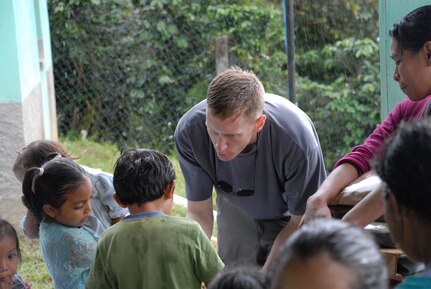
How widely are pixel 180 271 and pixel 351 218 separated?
0.68 meters

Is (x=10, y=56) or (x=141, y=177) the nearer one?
(x=141, y=177)

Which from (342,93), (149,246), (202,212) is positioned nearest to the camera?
(149,246)

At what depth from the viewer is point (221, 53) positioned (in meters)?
9.30

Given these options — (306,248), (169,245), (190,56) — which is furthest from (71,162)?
(190,56)

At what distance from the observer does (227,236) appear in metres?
4.29

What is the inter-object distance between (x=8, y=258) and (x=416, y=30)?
194 centimetres

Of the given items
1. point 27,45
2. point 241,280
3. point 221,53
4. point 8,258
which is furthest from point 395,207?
point 221,53

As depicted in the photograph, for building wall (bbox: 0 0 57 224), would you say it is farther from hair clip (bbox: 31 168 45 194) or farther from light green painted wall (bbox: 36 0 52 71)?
hair clip (bbox: 31 168 45 194)

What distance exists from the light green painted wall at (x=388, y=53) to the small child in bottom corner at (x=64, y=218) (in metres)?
1.94

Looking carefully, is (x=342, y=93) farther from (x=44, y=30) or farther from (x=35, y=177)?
(x=35, y=177)

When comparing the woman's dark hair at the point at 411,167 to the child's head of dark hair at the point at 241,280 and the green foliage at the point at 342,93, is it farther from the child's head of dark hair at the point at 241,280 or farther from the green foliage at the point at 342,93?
the green foliage at the point at 342,93

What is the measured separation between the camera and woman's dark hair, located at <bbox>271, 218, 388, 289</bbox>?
178cm

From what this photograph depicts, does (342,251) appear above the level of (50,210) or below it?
above

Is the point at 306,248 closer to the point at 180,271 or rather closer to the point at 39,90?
the point at 180,271
